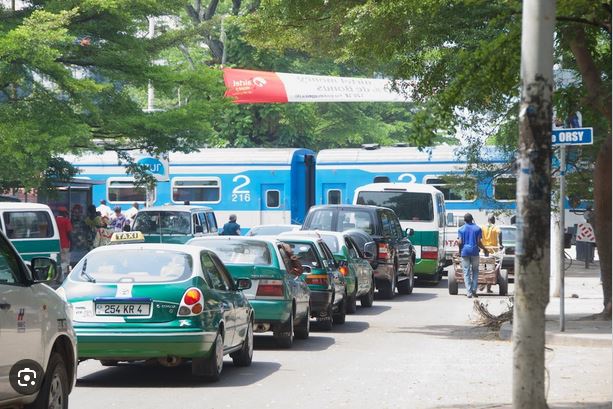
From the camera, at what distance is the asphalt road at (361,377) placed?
13.1 metres

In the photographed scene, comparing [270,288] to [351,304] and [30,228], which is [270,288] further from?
[30,228]

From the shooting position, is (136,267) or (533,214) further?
(136,267)

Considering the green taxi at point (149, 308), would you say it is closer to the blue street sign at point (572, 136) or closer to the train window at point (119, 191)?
the blue street sign at point (572, 136)

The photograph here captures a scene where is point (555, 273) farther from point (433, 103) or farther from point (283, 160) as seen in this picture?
point (433, 103)

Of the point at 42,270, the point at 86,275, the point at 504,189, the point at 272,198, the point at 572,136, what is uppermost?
the point at 572,136

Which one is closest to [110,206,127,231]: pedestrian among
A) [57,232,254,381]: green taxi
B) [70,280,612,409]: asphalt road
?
[70,280,612,409]: asphalt road

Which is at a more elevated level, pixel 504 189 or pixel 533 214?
pixel 504 189

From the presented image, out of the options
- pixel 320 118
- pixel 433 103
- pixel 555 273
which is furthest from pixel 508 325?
pixel 320 118

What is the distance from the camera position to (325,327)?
22.6 meters

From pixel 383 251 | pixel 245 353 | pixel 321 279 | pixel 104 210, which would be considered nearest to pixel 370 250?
pixel 383 251

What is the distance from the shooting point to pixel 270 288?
1839 cm

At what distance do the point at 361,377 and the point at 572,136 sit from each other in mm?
5477

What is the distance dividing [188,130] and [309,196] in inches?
449

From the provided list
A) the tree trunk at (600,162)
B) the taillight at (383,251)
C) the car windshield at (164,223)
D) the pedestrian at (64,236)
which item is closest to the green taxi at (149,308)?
the tree trunk at (600,162)
